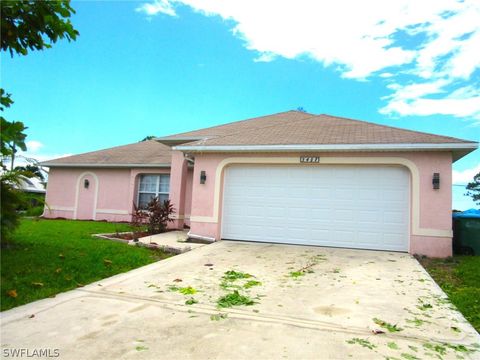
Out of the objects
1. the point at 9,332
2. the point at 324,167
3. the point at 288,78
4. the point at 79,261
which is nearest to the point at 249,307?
the point at 9,332

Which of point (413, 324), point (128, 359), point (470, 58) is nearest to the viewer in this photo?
point (128, 359)

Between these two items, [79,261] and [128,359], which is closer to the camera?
[128,359]

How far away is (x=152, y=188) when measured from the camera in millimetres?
15195

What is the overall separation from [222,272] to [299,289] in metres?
1.73

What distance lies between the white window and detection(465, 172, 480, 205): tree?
29780 millimetres

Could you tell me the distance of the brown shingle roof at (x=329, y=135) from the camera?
356 inches

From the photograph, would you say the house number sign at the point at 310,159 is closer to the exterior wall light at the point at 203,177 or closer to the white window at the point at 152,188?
the exterior wall light at the point at 203,177

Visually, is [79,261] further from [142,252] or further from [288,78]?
[288,78]

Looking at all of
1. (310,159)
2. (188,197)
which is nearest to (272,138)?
(310,159)

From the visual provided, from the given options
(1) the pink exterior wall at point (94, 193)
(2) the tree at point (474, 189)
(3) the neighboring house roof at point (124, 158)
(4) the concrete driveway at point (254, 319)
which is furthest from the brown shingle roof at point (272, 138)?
(2) the tree at point (474, 189)

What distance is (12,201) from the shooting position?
5.25 metres

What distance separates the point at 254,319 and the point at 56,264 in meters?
4.11

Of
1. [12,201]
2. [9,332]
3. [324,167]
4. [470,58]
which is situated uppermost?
[470,58]

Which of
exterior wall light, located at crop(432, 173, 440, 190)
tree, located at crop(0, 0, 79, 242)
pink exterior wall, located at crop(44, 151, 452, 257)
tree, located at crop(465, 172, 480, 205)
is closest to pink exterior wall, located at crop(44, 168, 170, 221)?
pink exterior wall, located at crop(44, 151, 452, 257)
